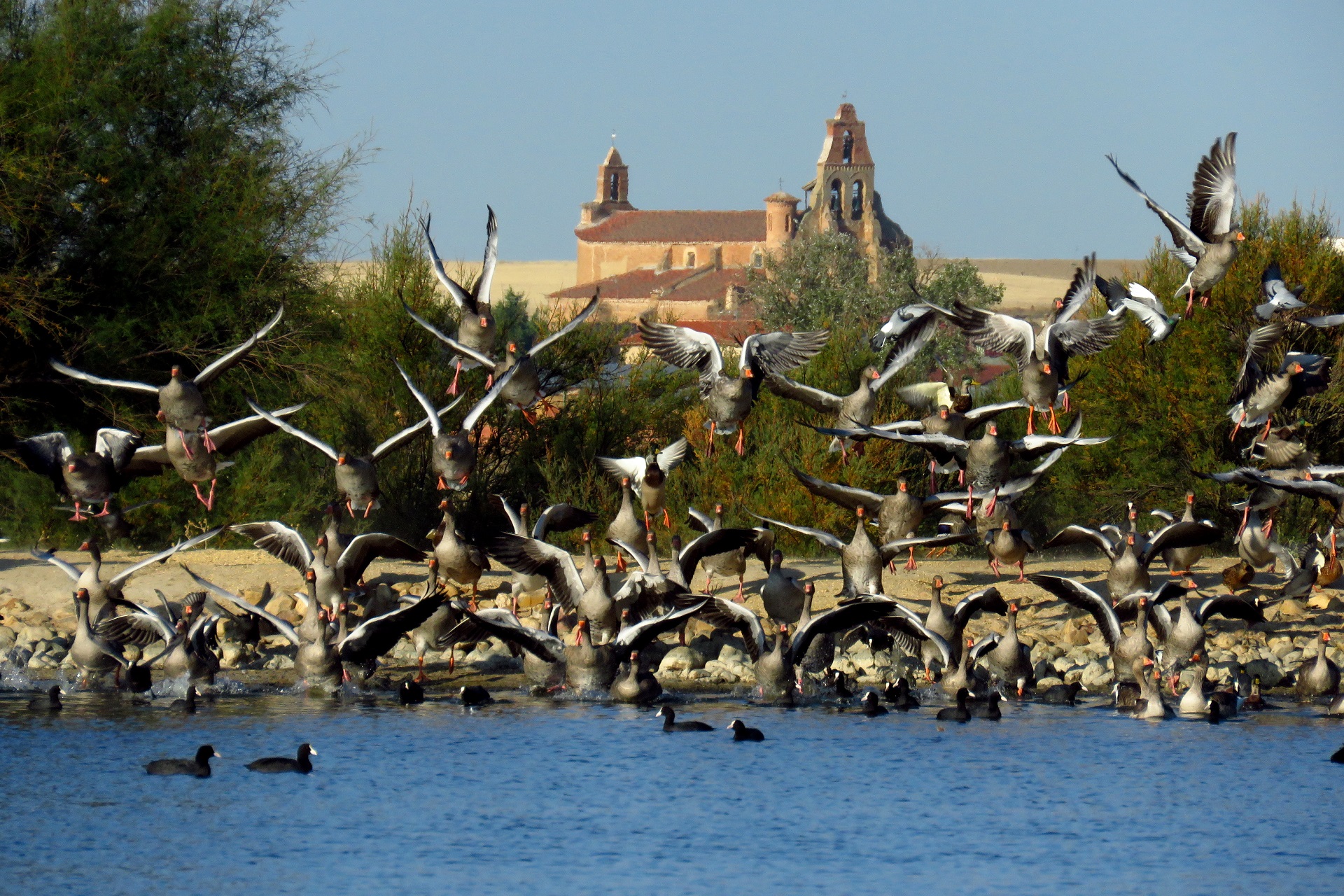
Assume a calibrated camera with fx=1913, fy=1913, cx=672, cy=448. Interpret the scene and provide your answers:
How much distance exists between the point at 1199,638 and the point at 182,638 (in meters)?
11.4

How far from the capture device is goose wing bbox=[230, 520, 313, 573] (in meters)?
24.3

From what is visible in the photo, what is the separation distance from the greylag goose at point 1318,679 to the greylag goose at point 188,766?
12170 mm

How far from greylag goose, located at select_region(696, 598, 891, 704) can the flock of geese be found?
0.03m

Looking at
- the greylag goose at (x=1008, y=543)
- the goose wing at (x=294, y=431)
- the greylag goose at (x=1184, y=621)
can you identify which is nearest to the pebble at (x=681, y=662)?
the greylag goose at (x=1008, y=543)

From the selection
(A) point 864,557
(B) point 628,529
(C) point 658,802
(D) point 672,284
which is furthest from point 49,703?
(D) point 672,284

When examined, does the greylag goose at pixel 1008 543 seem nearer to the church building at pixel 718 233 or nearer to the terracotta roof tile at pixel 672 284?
the terracotta roof tile at pixel 672 284

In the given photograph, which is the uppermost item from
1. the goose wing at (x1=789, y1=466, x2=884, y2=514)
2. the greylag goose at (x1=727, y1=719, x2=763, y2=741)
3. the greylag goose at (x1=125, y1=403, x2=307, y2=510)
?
the greylag goose at (x1=125, y1=403, x2=307, y2=510)

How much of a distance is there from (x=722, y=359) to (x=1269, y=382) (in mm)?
7302

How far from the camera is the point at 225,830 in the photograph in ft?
51.8

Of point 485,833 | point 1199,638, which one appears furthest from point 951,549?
point 485,833

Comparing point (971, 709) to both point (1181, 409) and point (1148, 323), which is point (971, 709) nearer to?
point (1148, 323)

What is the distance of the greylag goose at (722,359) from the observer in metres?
24.1

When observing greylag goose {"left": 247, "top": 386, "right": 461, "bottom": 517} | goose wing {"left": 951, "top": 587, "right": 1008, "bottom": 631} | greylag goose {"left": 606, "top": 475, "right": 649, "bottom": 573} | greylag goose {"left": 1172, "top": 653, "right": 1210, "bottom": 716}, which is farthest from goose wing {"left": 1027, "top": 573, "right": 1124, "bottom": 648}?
greylag goose {"left": 247, "top": 386, "right": 461, "bottom": 517}

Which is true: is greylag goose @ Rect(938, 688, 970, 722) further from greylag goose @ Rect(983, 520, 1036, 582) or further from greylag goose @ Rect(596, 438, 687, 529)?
greylag goose @ Rect(596, 438, 687, 529)
